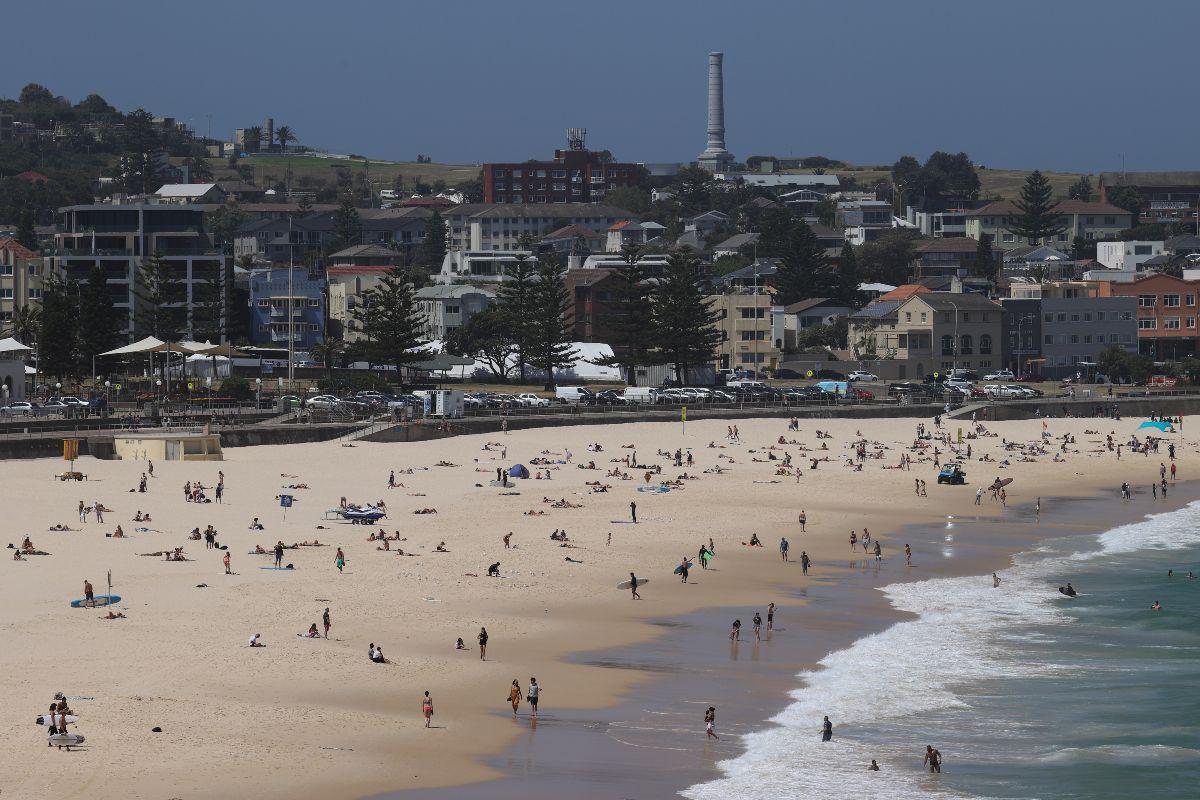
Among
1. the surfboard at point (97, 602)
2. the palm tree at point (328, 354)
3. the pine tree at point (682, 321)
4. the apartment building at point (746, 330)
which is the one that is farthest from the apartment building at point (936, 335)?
the surfboard at point (97, 602)

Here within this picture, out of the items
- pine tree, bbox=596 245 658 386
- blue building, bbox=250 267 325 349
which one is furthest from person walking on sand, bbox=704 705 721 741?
blue building, bbox=250 267 325 349

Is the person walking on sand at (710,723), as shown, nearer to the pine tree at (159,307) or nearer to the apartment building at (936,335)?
the pine tree at (159,307)

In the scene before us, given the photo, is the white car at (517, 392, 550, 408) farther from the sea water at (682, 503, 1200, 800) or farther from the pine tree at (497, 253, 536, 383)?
the sea water at (682, 503, 1200, 800)

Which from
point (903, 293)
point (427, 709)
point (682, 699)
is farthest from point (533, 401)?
point (427, 709)

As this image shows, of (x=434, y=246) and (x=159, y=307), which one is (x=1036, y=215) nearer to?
(x=434, y=246)

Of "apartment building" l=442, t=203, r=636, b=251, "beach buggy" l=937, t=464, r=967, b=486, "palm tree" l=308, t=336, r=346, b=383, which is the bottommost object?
"beach buggy" l=937, t=464, r=967, b=486

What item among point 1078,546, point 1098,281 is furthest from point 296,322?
point 1078,546

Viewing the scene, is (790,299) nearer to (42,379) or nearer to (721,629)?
(42,379)
